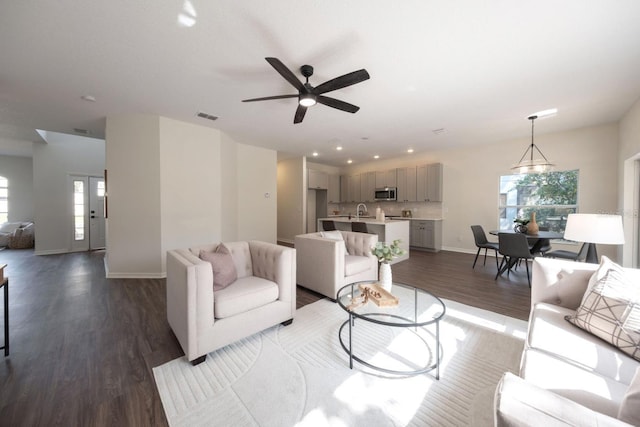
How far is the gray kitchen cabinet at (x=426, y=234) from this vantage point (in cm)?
620

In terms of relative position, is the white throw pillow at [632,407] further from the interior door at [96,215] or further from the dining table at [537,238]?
the interior door at [96,215]

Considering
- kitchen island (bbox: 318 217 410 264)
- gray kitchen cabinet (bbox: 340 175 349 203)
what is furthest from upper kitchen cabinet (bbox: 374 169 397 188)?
kitchen island (bbox: 318 217 410 264)

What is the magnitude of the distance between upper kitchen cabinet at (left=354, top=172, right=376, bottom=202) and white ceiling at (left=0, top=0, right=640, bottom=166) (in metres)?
3.67

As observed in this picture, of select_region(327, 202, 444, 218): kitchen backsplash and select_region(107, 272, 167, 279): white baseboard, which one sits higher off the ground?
select_region(327, 202, 444, 218): kitchen backsplash

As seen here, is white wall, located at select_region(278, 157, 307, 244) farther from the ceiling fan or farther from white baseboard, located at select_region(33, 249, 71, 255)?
white baseboard, located at select_region(33, 249, 71, 255)

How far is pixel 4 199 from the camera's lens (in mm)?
7301

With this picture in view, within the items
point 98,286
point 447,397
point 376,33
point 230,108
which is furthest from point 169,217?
point 447,397

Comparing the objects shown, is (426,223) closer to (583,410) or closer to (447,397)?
(447,397)

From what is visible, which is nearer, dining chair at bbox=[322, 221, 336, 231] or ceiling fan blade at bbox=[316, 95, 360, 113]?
ceiling fan blade at bbox=[316, 95, 360, 113]

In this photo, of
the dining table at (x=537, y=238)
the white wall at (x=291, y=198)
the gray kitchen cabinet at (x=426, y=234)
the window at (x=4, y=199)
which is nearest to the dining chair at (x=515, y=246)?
the dining table at (x=537, y=238)

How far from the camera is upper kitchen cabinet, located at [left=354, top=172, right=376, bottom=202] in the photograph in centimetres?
772

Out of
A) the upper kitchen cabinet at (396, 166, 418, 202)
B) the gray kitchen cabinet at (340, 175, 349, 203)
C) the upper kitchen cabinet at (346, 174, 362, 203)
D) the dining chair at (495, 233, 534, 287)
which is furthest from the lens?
the gray kitchen cabinet at (340, 175, 349, 203)

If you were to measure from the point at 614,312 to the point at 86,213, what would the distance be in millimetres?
9449

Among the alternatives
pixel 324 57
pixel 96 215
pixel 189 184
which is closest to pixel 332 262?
pixel 324 57
